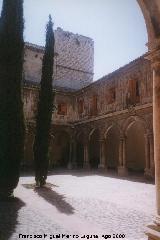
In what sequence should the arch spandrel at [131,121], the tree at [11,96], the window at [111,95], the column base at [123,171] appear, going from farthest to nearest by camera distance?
the window at [111,95], the column base at [123,171], the arch spandrel at [131,121], the tree at [11,96]

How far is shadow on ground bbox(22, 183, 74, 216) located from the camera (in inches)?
303

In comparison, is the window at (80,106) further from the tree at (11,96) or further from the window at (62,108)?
the tree at (11,96)

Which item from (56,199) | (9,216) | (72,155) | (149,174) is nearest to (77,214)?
(9,216)

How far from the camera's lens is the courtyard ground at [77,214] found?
5480mm

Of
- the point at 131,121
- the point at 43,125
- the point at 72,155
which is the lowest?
the point at 72,155

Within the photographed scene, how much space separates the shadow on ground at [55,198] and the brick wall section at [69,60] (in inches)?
697

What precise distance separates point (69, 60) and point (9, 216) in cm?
2628

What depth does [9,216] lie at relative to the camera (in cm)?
678

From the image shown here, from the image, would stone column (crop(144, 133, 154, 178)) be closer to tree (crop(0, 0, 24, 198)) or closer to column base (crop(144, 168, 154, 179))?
column base (crop(144, 168, 154, 179))

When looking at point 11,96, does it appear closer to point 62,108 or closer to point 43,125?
point 43,125

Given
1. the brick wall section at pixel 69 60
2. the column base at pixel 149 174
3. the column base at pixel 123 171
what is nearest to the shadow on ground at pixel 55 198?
the column base at pixel 149 174

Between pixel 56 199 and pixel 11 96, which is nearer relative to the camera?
pixel 11 96

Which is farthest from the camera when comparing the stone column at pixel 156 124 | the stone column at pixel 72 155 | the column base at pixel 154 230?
the stone column at pixel 72 155

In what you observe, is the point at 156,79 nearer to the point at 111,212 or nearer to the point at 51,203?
the point at 111,212
